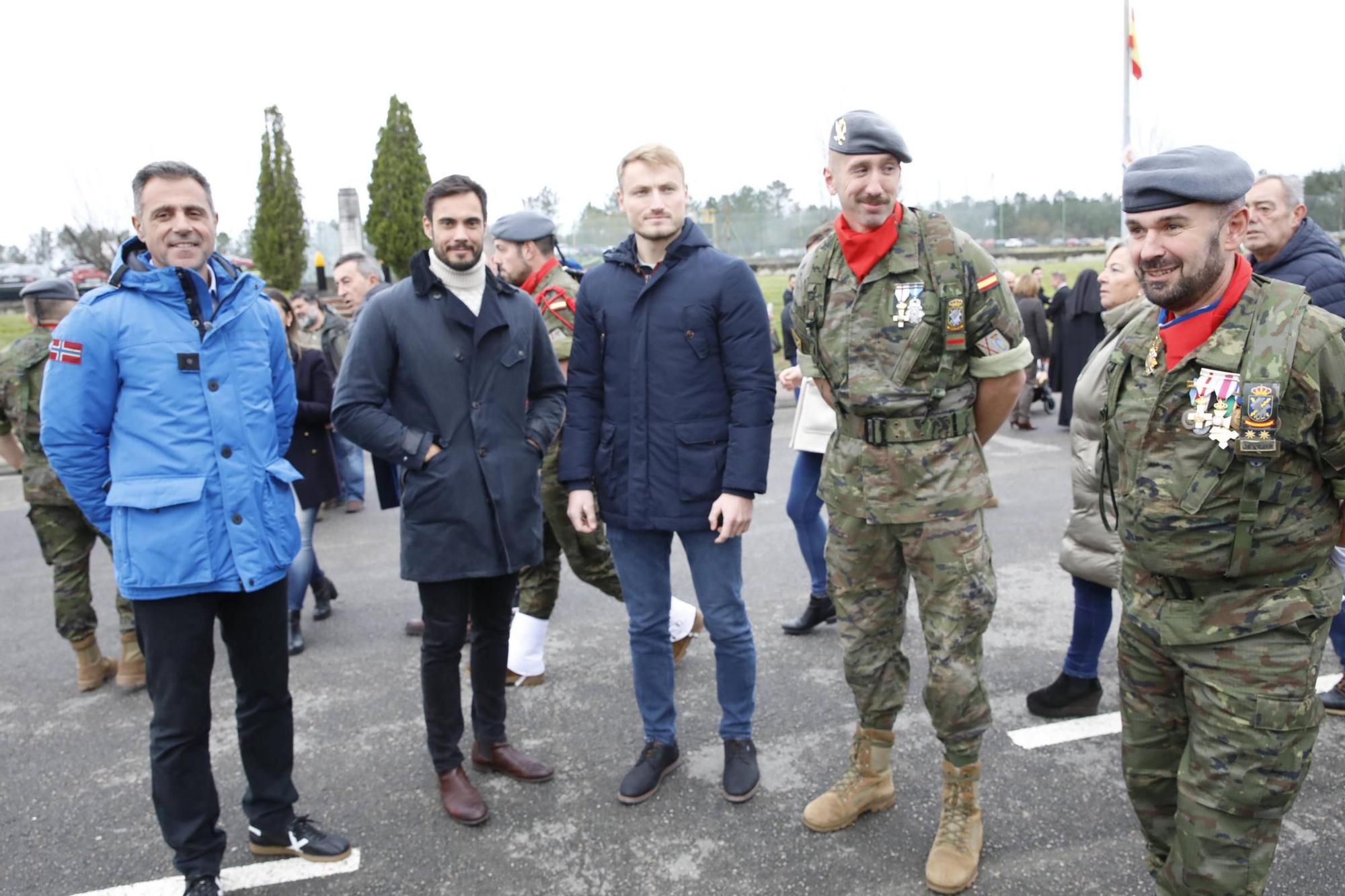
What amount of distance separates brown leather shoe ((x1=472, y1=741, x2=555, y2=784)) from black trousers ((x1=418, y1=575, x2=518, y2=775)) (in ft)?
0.51

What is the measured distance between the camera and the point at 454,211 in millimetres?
3062

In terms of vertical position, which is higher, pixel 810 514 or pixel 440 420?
pixel 440 420

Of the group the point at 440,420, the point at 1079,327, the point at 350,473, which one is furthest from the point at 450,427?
the point at 1079,327

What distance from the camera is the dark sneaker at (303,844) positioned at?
2.91 metres

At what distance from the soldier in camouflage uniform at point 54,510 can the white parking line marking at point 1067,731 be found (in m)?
3.72

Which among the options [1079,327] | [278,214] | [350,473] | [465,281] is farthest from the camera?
[278,214]

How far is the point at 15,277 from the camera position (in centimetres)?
3086

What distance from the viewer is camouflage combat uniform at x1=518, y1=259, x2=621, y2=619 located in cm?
412

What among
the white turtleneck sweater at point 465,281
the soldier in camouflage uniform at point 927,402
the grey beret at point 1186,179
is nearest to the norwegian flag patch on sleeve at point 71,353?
the white turtleneck sweater at point 465,281

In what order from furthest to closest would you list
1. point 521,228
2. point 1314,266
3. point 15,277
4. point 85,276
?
point 85,276 < point 15,277 < point 521,228 < point 1314,266

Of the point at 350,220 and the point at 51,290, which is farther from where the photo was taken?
the point at 350,220

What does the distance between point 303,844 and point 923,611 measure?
203 centimetres

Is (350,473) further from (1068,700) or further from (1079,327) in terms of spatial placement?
(1079,327)

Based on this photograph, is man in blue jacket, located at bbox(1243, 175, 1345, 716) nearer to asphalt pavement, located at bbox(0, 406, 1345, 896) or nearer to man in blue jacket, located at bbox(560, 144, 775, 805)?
asphalt pavement, located at bbox(0, 406, 1345, 896)
